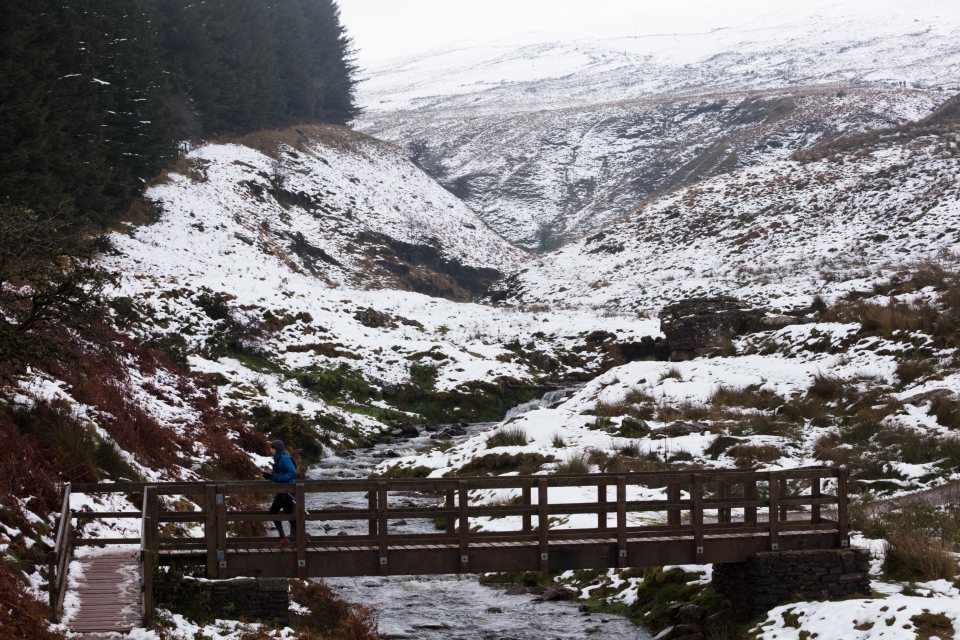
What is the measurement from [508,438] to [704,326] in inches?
514

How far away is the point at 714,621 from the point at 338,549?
221 inches

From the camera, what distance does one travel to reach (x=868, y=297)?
31844 millimetres

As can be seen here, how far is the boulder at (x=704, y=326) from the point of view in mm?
33969

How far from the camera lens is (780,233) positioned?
55.1 metres

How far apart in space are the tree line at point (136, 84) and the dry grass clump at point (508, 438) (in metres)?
11.9

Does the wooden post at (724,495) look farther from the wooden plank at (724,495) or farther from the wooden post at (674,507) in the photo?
the wooden post at (674,507)

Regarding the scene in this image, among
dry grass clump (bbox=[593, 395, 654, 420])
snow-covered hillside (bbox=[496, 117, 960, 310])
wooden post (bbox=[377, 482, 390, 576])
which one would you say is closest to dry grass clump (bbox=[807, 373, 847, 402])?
dry grass clump (bbox=[593, 395, 654, 420])

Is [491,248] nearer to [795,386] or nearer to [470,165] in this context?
[470,165]

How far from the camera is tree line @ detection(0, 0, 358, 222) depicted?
109ft

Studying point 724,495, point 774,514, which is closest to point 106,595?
point 724,495

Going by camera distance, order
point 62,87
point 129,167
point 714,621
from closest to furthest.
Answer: point 714,621, point 62,87, point 129,167

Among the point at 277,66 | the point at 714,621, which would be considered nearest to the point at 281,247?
the point at 277,66

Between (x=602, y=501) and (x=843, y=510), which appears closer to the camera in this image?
(x=602, y=501)

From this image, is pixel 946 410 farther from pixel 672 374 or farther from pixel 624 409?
pixel 672 374
